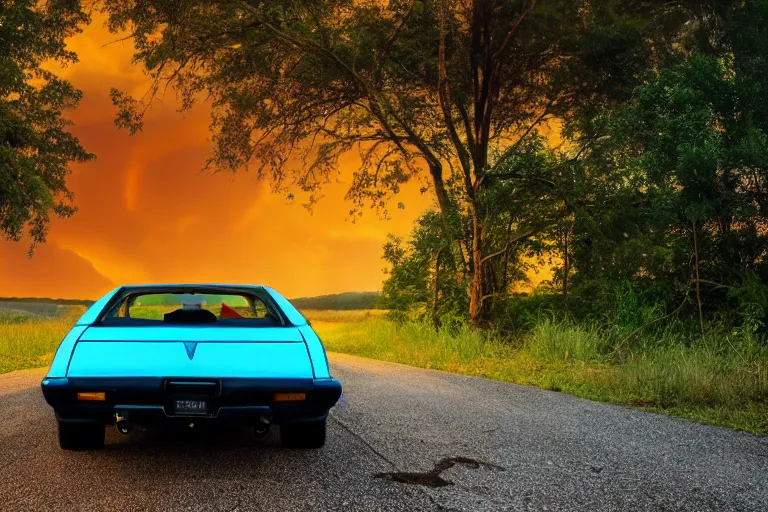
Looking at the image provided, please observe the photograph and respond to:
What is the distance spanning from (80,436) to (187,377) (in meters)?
1.29

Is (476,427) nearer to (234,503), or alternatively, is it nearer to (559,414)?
(559,414)

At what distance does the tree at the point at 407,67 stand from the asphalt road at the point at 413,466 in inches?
405

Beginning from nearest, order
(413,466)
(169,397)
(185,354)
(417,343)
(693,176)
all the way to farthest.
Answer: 1. (169,397)
2. (185,354)
3. (413,466)
4. (693,176)
5. (417,343)

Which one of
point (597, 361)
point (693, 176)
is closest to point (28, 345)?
point (597, 361)

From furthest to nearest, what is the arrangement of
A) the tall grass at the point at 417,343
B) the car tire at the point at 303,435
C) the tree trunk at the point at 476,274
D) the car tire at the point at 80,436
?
the tree trunk at the point at 476,274
the tall grass at the point at 417,343
the car tire at the point at 303,435
the car tire at the point at 80,436

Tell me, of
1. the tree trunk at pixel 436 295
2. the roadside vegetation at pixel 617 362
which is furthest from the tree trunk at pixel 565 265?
the tree trunk at pixel 436 295

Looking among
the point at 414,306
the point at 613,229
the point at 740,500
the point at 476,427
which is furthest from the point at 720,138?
the point at 414,306

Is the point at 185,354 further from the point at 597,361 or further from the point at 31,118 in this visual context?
the point at 31,118

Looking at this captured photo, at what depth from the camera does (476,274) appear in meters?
18.4

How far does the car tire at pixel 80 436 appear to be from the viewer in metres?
5.48

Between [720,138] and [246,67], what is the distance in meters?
11.7

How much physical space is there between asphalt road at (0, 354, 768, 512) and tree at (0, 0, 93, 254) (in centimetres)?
1465

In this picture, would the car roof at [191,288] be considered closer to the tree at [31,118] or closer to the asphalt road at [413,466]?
the asphalt road at [413,466]

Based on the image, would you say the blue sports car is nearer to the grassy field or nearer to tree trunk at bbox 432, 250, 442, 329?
the grassy field
